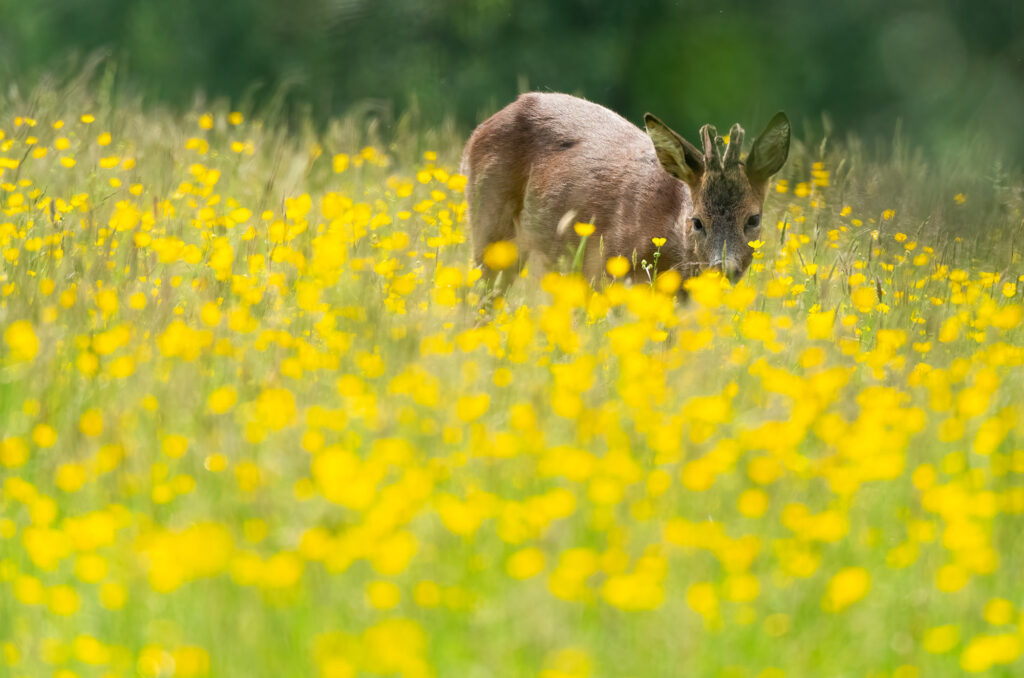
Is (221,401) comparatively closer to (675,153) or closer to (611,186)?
(675,153)

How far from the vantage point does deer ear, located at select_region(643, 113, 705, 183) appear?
552 centimetres

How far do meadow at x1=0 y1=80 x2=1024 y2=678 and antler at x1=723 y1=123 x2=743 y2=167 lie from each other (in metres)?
0.60

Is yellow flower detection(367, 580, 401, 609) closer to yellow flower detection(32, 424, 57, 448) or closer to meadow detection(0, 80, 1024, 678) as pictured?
meadow detection(0, 80, 1024, 678)

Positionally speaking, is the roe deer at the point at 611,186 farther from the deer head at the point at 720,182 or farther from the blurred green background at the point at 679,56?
the blurred green background at the point at 679,56

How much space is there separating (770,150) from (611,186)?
2.68ft

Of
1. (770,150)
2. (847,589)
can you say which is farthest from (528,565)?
(770,150)

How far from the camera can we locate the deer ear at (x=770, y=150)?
5.54 metres

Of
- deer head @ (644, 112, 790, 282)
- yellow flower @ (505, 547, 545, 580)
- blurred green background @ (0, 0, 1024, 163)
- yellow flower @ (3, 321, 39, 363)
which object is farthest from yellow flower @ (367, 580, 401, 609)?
blurred green background @ (0, 0, 1024, 163)

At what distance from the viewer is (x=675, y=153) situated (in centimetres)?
561

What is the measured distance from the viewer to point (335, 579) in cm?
259

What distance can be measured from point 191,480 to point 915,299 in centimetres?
362

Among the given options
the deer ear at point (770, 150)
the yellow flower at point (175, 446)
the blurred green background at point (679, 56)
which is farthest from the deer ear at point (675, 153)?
the blurred green background at point (679, 56)

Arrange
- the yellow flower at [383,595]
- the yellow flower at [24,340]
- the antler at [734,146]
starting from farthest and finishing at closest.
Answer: the antler at [734,146] < the yellow flower at [24,340] < the yellow flower at [383,595]

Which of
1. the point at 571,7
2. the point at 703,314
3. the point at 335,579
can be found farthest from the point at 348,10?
the point at 335,579
